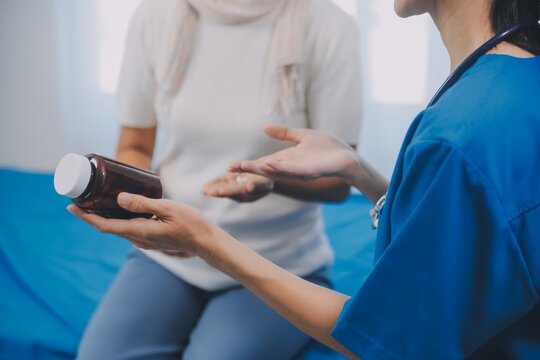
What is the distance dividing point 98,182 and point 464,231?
1.11ft

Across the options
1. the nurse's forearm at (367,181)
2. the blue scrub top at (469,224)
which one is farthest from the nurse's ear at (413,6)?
the nurse's forearm at (367,181)

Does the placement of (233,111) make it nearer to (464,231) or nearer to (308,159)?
(308,159)

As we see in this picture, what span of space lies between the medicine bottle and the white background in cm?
55

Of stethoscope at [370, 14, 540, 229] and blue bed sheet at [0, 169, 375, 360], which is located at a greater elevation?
stethoscope at [370, 14, 540, 229]

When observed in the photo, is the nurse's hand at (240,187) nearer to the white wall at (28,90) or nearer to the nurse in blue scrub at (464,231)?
the nurse in blue scrub at (464,231)

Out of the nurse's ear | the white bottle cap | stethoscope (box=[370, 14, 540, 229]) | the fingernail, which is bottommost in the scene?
the fingernail

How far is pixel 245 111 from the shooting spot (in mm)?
773

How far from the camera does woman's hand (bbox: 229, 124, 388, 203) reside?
576 millimetres

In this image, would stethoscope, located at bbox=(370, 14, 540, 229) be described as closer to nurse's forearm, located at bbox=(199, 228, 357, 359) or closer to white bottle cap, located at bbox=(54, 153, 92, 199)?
nurse's forearm, located at bbox=(199, 228, 357, 359)

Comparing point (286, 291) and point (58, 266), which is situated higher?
point (286, 291)

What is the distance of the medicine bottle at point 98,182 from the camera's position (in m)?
0.45

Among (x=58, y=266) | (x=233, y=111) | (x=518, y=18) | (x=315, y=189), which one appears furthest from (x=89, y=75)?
(x=518, y=18)

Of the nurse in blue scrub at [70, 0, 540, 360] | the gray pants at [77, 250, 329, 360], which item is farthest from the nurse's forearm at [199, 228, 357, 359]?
the gray pants at [77, 250, 329, 360]

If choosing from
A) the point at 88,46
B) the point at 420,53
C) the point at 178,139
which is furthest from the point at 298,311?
the point at 88,46
